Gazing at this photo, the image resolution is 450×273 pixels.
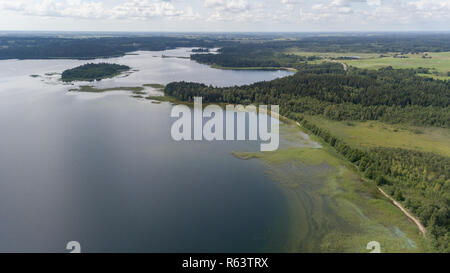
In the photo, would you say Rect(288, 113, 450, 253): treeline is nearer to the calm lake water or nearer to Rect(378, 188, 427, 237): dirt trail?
Rect(378, 188, 427, 237): dirt trail

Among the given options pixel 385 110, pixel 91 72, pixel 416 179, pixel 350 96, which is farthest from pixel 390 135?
pixel 91 72

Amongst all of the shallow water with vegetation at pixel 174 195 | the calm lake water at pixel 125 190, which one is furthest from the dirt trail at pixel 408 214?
the calm lake water at pixel 125 190

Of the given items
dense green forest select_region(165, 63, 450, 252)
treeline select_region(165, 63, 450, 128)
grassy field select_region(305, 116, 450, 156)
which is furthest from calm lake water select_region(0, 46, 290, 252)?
Result: treeline select_region(165, 63, 450, 128)

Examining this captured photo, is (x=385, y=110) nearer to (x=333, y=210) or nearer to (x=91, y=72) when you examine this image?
(x=333, y=210)

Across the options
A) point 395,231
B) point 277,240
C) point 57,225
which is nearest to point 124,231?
point 57,225
